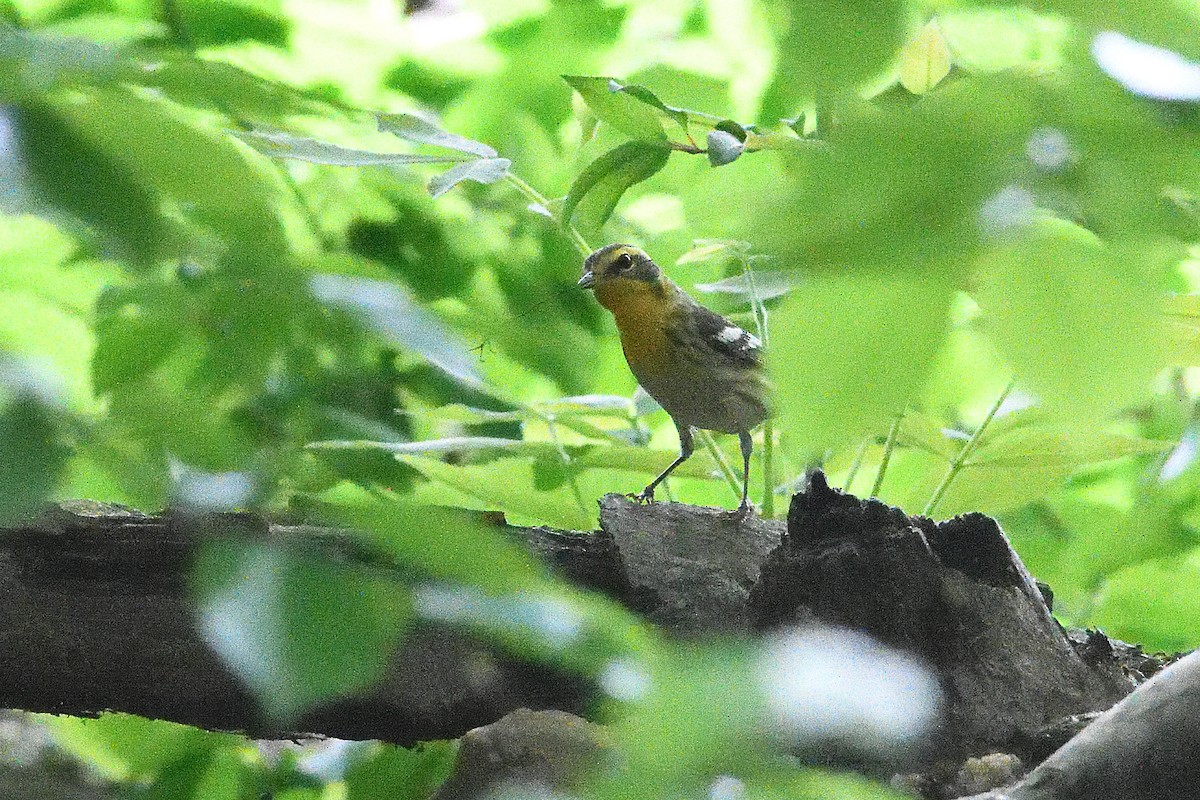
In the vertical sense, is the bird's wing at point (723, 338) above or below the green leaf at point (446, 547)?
below

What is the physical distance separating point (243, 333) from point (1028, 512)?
1568 millimetres

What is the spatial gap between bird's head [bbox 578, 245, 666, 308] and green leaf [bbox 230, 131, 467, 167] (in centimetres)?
102

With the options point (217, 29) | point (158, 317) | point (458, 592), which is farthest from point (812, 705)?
point (217, 29)

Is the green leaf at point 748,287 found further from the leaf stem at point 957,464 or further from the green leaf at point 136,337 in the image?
the green leaf at point 136,337

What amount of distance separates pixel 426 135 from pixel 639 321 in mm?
1134

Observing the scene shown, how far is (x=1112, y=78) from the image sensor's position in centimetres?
22

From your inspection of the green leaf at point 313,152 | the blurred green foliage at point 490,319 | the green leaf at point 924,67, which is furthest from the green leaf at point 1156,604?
the blurred green foliage at point 490,319

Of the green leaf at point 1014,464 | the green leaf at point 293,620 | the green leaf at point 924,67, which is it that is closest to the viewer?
the green leaf at point 293,620

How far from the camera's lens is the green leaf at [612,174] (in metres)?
0.74

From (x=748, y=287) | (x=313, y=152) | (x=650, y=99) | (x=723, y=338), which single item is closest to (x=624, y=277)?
(x=723, y=338)

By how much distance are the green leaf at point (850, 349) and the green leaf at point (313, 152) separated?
0.29 m

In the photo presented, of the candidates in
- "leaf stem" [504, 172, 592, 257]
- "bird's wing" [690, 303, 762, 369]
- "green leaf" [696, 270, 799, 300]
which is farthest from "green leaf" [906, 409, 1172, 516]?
"bird's wing" [690, 303, 762, 369]

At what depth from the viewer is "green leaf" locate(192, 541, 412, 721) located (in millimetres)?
205

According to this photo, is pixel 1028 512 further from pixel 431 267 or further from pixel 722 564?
pixel 431 267
